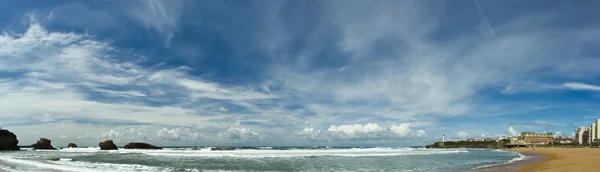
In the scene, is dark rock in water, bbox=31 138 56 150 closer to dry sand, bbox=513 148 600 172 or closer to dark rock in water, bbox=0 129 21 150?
dark rock in water, bbox=0 129 21 150

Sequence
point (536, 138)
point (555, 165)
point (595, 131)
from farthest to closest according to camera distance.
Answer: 1. point (536, 138)
2. point (595, 131)
3. point (555, 165)

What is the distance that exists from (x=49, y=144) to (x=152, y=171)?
247 ft

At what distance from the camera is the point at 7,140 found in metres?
67.8

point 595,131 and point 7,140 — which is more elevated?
point 595,131

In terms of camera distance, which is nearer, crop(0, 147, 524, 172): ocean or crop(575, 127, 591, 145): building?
crop(0, 147, 524, 172): ocean

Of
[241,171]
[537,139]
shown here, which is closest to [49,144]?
[241,171]

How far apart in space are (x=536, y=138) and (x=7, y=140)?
201716 mm

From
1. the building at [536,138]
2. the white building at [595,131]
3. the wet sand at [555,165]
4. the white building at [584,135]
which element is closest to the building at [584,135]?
the white building at [584,135]

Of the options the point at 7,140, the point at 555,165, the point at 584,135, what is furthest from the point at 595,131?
the point at 7,140

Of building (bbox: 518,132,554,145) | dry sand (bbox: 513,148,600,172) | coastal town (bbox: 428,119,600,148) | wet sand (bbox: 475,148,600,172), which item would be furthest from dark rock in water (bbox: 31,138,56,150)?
building (bbox: 518,132,554,145)

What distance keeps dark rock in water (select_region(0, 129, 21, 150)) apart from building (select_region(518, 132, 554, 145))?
617 feet

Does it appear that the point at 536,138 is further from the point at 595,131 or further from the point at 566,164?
the point at 566,164

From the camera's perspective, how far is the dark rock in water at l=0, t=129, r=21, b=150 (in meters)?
67.0

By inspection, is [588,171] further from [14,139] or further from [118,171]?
[14,139]
